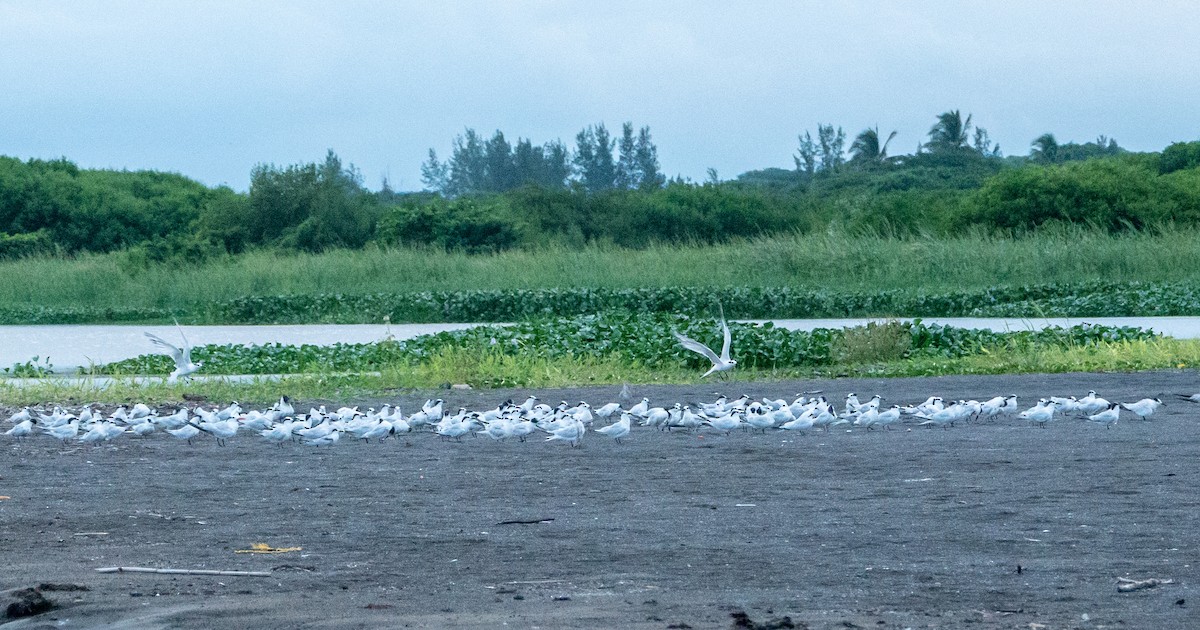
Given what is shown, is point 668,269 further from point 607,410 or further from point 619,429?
point 619,429

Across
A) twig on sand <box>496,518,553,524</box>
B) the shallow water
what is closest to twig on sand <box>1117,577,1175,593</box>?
twig on sand <box>496,518,553,524</box>

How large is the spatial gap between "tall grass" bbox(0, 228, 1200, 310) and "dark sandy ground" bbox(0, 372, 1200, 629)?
17932 mm

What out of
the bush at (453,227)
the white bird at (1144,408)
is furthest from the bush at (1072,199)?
the white bird at (1144,408)

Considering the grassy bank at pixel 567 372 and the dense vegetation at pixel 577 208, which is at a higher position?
the dense vegetation at pixel 577 208

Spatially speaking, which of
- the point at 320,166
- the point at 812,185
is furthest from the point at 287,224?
the point at 812,185

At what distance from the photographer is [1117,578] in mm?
4906

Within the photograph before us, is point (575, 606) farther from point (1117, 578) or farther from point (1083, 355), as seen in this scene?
point (1083, 355)

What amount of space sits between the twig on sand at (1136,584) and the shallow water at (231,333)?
12.5m

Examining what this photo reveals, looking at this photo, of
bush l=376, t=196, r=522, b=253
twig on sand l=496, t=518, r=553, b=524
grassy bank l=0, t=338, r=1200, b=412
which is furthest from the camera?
bush l=376, t=196, r=522, b=253

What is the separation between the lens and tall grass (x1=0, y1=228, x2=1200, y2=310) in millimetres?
27016

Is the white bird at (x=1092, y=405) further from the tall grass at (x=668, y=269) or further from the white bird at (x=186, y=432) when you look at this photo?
the tall grass at (x=668, y=269)

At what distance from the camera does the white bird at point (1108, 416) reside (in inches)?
380

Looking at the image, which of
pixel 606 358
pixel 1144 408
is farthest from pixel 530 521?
pixel 606 358

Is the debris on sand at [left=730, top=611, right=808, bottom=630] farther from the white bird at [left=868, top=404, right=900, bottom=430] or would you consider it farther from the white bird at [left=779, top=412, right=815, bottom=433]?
the white bird at [left=868, top=404, right=900, bottom=430]
